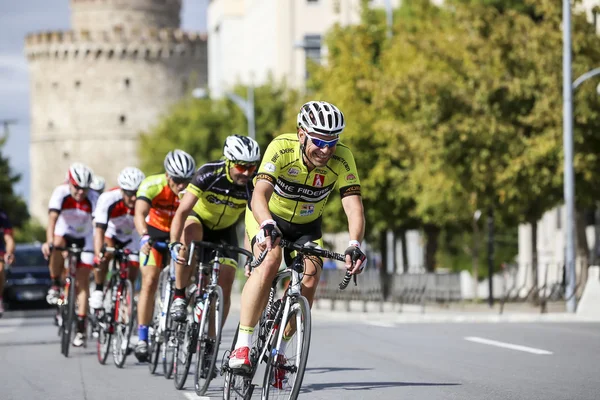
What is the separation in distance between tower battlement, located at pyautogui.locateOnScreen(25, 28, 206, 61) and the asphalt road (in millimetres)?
93897

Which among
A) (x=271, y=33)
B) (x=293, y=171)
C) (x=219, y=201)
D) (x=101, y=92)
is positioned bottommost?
(x=219, y=201)

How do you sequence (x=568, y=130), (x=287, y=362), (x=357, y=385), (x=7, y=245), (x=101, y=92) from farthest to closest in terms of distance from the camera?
(x=101, y=92) → (x=568, y=130) → (x=7, y=245) → (x=357, y=385) → (x=287, y=362)

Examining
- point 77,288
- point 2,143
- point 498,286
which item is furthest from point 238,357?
point 2,143

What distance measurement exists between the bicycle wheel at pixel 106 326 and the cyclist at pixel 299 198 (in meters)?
4.98

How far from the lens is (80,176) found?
15109 millimetres

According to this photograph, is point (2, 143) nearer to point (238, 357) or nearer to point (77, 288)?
point (77, 288)

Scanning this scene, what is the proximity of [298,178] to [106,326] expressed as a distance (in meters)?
5.66

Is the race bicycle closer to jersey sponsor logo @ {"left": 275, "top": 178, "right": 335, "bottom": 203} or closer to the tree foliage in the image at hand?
jersey sponsor logo @ {"left": 275, "top": 178, "right": 335, "bottom": 203}

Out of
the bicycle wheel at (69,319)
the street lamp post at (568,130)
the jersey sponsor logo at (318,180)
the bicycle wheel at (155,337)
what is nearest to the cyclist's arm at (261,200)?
the jersey sponsor logo at (318,180)

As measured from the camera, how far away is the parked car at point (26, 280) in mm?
29891

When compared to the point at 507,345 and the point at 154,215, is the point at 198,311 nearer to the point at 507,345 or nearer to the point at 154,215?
the point at 154,215

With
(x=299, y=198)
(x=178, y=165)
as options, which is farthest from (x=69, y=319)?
(x=299, y=198)

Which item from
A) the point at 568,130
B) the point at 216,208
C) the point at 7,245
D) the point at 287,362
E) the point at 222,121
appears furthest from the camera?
the point at 222,121

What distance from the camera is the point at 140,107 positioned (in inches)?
4380
